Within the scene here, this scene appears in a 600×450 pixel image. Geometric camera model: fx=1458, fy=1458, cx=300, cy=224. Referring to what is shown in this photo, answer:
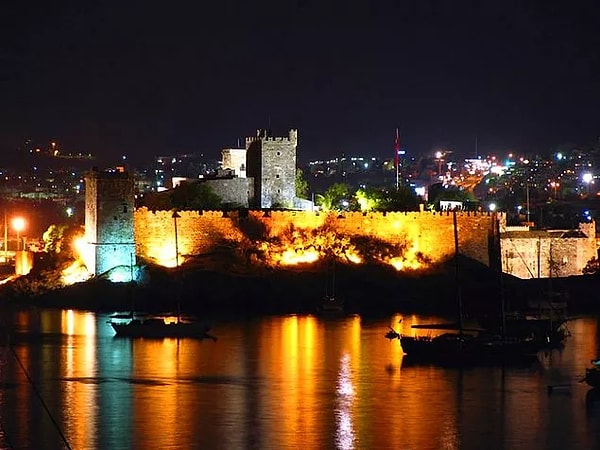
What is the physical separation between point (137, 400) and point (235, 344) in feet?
29.0

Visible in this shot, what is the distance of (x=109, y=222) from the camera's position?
47.6m

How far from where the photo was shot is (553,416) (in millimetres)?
29609

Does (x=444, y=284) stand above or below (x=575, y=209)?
below

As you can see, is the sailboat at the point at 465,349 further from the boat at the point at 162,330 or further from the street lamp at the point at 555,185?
the street lamp at the point at 555,185

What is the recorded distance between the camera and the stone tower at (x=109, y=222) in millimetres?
47500

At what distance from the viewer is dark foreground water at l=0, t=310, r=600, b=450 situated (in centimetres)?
2698

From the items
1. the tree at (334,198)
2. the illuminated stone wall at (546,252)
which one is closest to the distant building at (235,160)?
the tree at (334,198)

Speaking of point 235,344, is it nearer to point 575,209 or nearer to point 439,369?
point 439,369

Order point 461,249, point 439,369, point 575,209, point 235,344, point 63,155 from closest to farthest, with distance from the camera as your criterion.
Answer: point 439,369 → point 235,344 → point 461,249 → point 575,209 → point 63,155

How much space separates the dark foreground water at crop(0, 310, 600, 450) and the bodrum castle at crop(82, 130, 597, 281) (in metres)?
6.51

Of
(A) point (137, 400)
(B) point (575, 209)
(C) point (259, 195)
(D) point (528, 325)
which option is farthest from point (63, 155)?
(A) point (137, 400)

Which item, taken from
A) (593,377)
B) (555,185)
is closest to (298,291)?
(593,377)

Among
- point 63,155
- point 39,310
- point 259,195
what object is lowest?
point 39,310

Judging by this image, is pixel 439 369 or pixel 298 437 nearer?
pixel 298 437
